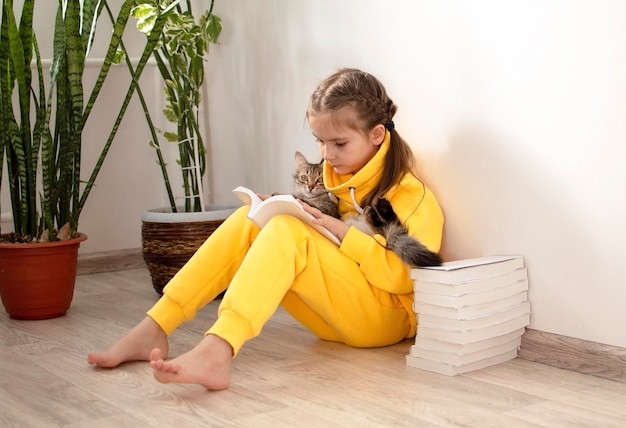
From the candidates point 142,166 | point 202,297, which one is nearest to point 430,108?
point 202,297

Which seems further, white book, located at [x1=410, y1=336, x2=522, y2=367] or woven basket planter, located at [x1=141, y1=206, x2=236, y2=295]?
woven basket planter, located at [x1=141, y1=206, x2=236, y2=295]

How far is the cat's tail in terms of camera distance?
1903 millimetres

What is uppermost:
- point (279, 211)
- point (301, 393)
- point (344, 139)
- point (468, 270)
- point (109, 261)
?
point (344, 139)

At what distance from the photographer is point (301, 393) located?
1749mm

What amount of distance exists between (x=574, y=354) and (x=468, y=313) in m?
0.25

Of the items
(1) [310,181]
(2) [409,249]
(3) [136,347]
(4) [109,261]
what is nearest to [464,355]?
(2) [409,249]

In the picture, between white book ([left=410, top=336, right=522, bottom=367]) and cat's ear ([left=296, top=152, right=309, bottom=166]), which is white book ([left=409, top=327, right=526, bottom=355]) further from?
cat's ear ([left=296, top=152, right=309, bottom=166])

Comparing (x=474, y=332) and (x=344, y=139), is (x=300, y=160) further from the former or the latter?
(x=474, y=332)

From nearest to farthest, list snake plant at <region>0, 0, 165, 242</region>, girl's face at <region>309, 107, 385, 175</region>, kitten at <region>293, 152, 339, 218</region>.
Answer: girl's face at <region>309, 107, 385, 175</region> < kitten at <region>293, 152, 339, 218</region> < snake plant at <region>0, 0, 165, 242</region>

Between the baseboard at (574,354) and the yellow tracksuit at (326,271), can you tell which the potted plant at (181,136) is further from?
the baseboard at (574,354)

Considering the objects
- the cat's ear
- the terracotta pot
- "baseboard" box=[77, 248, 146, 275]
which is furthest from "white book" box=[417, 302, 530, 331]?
"baseboard" box=[77, 248, 146, 275]

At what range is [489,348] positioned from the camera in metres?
1.92

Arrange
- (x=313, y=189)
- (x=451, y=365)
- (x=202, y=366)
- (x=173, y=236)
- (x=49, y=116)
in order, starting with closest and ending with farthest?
(x=202, y=366) < (x=451, y=365) < (x=313, y=189) < (x=49, y=116) < (x=173, y=236)

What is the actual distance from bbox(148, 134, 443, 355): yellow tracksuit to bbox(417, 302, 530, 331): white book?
12 centimetres
